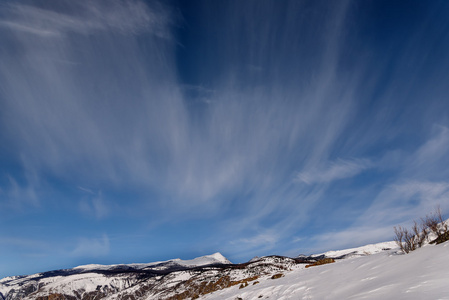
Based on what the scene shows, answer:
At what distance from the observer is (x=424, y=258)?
11.3 m

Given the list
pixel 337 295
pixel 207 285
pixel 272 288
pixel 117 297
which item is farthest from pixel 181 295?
pixel 337 295

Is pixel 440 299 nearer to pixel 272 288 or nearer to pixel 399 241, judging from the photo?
pixel 272 288

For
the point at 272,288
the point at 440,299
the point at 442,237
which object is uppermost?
the point at 442,237

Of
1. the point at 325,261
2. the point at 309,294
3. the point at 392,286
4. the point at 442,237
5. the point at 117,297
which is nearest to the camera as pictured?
the point at 392,286

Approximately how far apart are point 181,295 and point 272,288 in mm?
142117

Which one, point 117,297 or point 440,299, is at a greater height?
point 440,299

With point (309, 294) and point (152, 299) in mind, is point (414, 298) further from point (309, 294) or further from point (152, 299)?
point (152, 299)

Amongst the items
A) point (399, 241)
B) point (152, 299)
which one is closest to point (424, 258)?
point (399, 241)

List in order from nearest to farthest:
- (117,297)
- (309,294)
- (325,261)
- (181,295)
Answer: (309,294), (325,261), (181,295), (117,297)

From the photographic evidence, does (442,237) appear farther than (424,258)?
Yes

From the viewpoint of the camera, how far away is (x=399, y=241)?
20.0 m

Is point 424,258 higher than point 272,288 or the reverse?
higher

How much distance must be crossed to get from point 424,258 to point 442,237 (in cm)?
646

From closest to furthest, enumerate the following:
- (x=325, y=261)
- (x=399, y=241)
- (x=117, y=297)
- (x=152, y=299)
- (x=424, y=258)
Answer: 1. (x=424, y=258)
2. (x=399, y=241)
3. (x=325, y=261)
4. (x=152, y=299)
5. (x=117, y=297)
